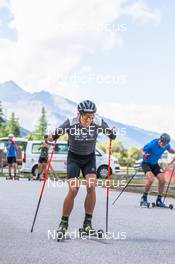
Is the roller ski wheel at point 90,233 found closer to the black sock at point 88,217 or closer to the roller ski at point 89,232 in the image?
the roller ski at point 89,232

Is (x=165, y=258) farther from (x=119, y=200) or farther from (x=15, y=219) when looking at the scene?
(x=119, y=200)

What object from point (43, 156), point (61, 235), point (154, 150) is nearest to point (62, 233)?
point (61, 235)

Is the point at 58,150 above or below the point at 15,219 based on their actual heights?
above

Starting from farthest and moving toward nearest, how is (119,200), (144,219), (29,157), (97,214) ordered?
(29,157), (119,200), (97,214), (144,219)

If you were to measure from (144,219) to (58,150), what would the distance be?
19839 mm

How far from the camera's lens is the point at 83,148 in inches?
343

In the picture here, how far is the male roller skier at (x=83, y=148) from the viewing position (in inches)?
334

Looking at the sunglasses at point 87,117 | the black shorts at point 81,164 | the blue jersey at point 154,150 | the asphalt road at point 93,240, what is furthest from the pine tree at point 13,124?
the sunglasses at point 87,117

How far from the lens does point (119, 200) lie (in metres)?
16.8

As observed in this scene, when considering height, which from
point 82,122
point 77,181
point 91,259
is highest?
point 82,122

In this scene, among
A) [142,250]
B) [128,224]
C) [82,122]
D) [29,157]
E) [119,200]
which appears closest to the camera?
[142,250]

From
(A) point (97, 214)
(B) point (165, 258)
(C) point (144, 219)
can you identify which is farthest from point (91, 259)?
(A) point (97, 214)

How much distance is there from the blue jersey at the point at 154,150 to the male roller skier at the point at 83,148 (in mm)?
5372

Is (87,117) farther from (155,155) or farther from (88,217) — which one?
(155,155)
